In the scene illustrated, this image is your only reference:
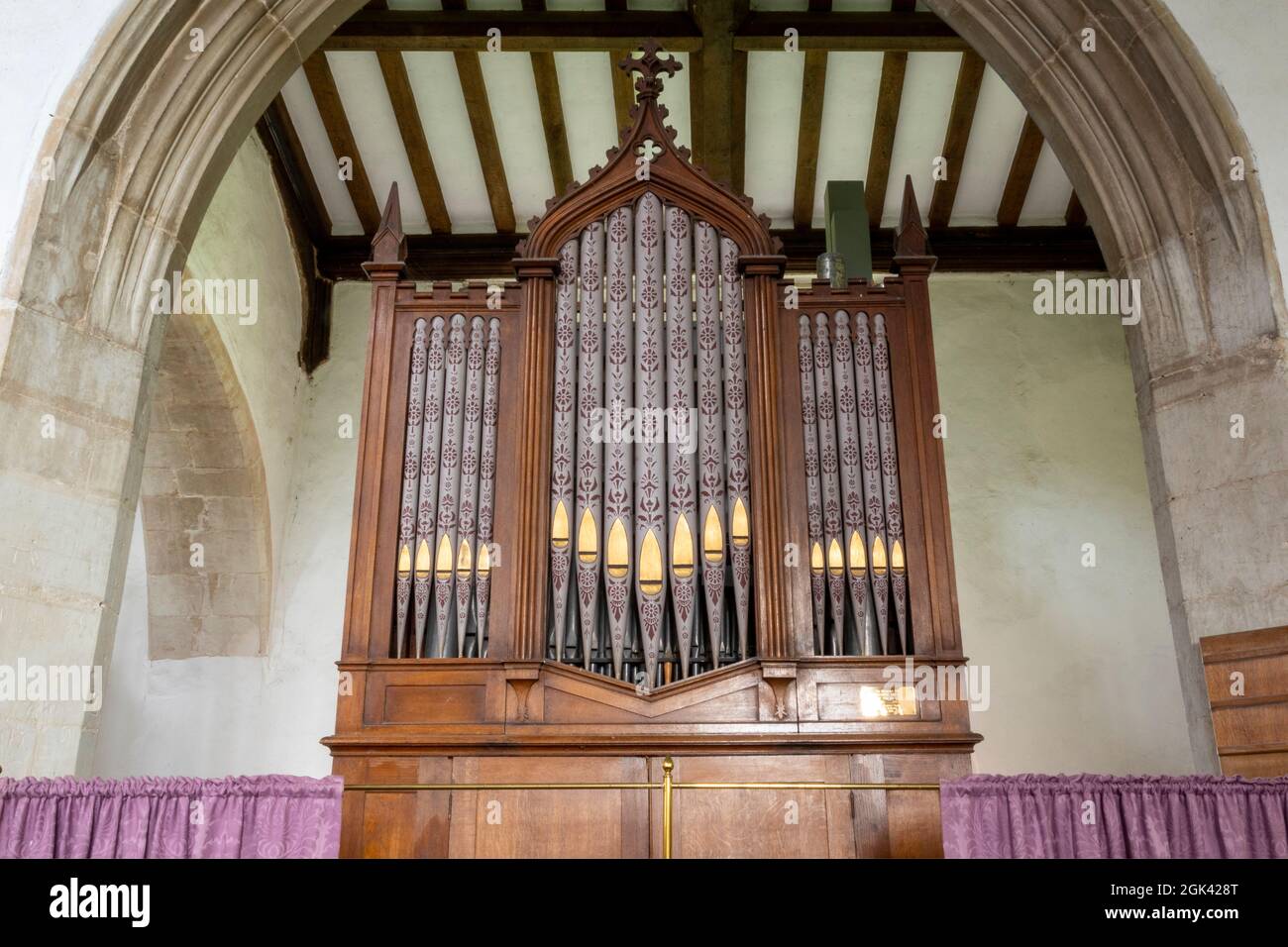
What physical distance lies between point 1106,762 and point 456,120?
5920 mm

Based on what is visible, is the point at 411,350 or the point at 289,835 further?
the point at 411,350

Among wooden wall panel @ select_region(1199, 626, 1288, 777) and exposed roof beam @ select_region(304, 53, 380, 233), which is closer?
wooden wall panel @ select_region(1199, 626, 1288, 777)

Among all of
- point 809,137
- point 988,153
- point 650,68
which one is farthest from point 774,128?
point 650,68

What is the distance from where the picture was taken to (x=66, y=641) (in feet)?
14.0


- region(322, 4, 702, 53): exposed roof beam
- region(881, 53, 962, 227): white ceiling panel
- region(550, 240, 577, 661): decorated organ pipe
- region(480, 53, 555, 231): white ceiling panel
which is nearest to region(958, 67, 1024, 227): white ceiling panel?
region(881, 53, 962, 227): white ceiling panel

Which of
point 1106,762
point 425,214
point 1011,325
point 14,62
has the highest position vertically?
point 425,214

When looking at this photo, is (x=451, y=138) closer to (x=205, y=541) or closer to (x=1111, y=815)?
(x=205, y=541)

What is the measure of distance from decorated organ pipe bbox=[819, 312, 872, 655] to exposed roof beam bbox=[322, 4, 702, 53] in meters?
2.62

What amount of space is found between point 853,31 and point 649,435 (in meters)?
3.30

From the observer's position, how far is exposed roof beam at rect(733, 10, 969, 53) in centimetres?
733

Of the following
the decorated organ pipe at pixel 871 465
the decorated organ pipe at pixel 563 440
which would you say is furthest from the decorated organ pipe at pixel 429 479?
the decorated organ pipe at pixel 871 465

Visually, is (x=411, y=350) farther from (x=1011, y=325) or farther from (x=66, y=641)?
(x=1011, y=325)

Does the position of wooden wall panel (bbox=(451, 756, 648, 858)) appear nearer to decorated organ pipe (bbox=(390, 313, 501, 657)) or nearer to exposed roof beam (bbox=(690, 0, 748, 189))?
decorated organ pipe (bbox=(390, 313, 501, 657))
